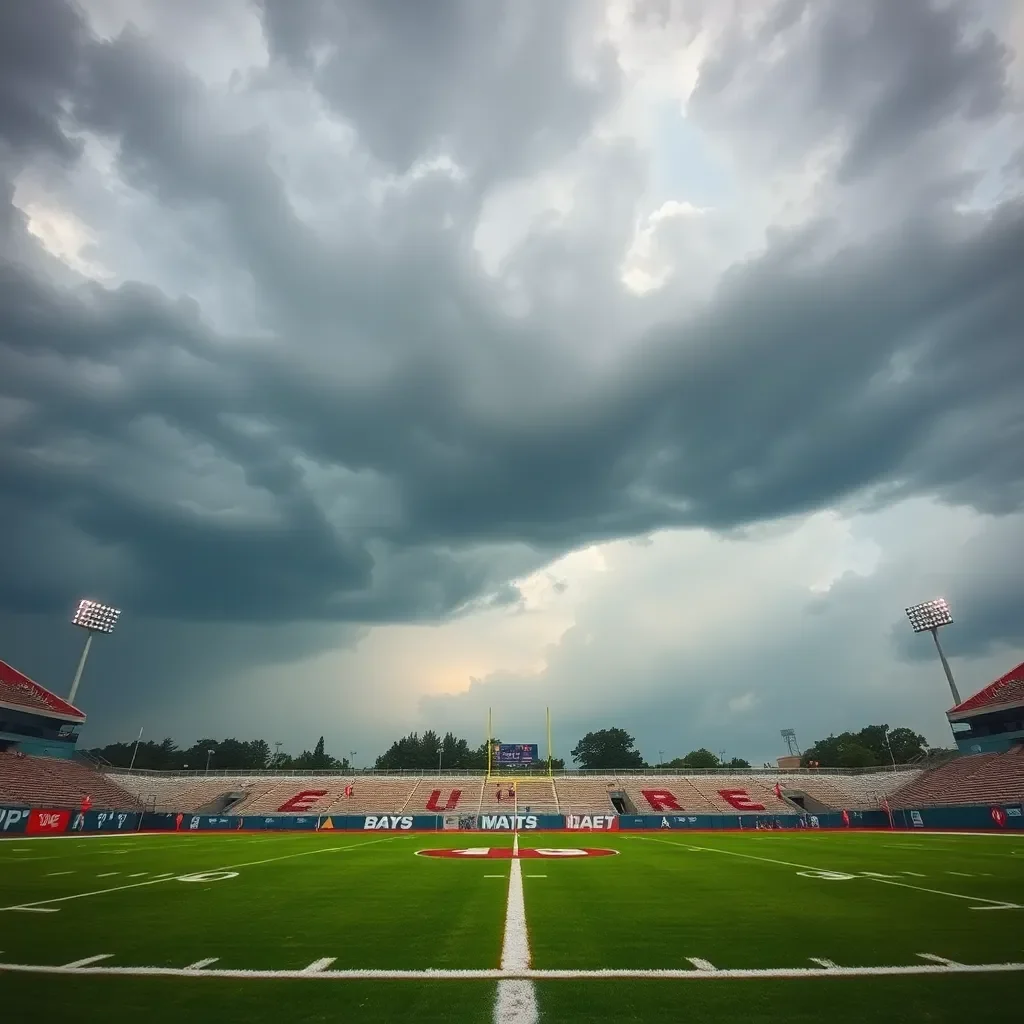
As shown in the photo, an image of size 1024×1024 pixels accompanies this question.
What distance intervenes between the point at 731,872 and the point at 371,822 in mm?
38542

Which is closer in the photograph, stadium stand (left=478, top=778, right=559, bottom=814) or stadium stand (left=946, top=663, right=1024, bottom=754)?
stadium stand (left=946, top=663, right=1024, bottom=754)

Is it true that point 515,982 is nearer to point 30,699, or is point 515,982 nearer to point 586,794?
point 586,794

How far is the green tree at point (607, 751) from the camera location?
127125 mm

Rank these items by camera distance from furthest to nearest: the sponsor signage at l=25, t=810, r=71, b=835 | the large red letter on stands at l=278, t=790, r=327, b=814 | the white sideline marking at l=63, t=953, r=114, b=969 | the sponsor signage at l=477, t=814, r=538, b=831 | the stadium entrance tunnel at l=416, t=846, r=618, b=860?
the large red letter on stands at l=278, t=790, r=327, b=814, the sponsor signage at l=477, t=814, r=538, b=831, the sponsor signage at l=25, t=810, r=71, b=835, the stadium entrance tunnel at l=416, t=846, r=618, b=860, the white sideline marking at l=63, t=953, r=114, b=969

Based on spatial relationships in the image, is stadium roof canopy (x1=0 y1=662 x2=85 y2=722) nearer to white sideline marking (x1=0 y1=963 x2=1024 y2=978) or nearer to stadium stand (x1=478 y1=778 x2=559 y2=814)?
stadium stand (x1=478 y1=778 x2=559 y2=814)

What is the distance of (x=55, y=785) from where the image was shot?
4397cm

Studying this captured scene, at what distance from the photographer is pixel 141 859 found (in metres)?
→ 19.8

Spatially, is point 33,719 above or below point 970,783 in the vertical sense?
above

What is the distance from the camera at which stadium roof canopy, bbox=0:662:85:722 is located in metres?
48.5

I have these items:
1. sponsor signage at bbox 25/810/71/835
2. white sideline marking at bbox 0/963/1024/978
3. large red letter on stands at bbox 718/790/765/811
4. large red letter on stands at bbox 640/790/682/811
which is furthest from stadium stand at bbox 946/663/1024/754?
sponsor signage at bbox 25/810/71/835

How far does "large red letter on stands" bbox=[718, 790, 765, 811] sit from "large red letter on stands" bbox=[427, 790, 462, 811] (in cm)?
2374

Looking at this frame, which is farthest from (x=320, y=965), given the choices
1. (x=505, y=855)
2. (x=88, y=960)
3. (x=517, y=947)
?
(x=505, y=855)

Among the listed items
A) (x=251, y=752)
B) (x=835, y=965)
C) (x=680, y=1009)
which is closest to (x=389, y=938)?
(x=680, y=1009)

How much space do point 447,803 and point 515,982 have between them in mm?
53038
